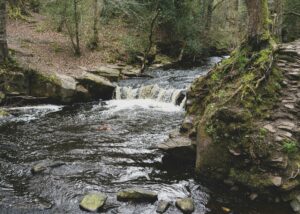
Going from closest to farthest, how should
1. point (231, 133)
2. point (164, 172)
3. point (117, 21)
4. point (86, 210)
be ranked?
1. point (86, 210)
2. point (231, 133)
3. point (164, 172)
4. point (117, 21)

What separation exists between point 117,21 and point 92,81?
1072 centimetres

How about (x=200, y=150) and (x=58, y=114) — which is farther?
(x=58, y=114)

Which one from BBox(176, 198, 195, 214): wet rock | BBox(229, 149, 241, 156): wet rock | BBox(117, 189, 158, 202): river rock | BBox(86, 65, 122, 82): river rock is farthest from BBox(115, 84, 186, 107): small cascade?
BBox(176, 198, 195, 214): wet rock

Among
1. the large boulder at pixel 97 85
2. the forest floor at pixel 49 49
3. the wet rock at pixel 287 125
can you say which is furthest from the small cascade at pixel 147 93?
the wet rock at pixel 287 125

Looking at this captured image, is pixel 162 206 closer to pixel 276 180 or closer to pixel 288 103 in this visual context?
pixel 276 180

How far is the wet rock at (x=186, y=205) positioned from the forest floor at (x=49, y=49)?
9635 mm

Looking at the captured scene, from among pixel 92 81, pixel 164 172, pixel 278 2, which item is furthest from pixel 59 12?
pixel 164 172

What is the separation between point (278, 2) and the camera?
13.6 m

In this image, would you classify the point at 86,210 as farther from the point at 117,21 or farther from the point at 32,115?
the point at 117,21

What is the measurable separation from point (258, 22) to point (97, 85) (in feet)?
27.2

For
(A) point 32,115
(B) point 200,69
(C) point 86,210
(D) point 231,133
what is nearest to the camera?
(C) point 86,210

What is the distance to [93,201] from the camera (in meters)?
6.07

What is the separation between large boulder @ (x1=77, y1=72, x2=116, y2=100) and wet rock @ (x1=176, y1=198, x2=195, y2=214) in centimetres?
916

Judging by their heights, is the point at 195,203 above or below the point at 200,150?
below
